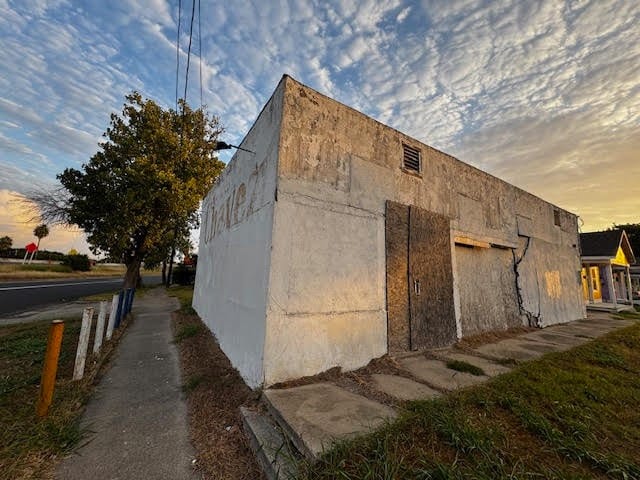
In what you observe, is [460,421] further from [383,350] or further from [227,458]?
[227,458]

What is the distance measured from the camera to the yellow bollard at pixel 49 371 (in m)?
2.73

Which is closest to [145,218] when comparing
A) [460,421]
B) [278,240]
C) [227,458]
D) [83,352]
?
[83,352]

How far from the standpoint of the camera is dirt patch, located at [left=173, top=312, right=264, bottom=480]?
7.28ft

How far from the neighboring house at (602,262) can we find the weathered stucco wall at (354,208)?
42.9 ft

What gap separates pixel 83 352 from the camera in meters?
3.73

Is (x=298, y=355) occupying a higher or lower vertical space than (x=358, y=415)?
higher

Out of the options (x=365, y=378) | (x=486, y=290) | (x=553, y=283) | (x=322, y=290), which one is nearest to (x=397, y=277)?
(x=322, y=290)

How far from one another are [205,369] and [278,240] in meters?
2.68

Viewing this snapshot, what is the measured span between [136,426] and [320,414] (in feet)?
6.80

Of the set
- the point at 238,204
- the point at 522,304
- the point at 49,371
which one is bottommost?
the point at 49,371

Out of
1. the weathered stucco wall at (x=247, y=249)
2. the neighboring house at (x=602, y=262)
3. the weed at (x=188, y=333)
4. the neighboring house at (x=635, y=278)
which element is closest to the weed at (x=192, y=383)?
the weathered stucco wall at (x=247, y=249)

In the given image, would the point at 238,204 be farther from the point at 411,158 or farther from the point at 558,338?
the point at 558,338

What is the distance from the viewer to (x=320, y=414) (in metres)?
2.44

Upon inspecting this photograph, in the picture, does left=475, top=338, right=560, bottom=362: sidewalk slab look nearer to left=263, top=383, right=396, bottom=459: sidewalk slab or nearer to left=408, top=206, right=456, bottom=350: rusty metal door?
left=408, top=206, right=456, bottom=350: rusty metal door
